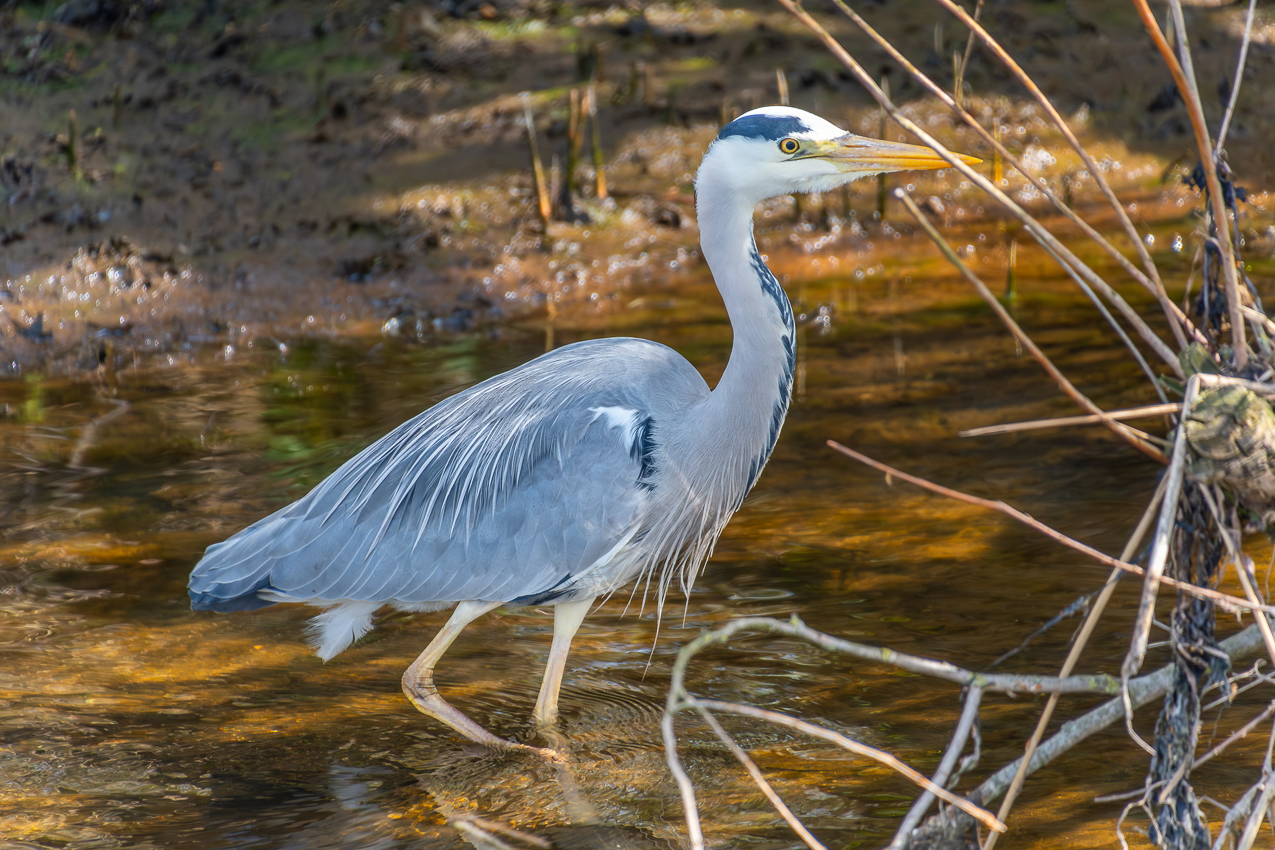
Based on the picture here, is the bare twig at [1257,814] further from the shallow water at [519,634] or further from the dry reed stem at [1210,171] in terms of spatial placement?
the shallow water at [519,634]

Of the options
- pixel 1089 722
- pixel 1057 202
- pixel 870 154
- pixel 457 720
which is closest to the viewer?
pixel 1057 202

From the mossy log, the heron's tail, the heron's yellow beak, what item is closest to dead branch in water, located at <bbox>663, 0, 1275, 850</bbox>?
the mossy log

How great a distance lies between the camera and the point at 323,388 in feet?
23.4

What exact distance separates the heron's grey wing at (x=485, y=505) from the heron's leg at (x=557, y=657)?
0.31 feet

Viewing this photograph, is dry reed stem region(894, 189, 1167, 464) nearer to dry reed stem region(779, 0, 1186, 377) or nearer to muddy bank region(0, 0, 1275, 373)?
dry reed stem region(779, 0, 1186, 377)

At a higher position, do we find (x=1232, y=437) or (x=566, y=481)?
(x=1232, y=437)

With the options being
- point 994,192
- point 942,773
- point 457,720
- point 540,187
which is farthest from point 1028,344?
point 540,187

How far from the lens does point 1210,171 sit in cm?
197

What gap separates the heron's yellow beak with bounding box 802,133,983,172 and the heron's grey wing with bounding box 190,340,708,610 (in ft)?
3.03

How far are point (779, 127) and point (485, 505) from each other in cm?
153

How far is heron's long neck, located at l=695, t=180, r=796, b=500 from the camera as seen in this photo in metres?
3.80

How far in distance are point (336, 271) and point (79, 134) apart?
2309 millimetres

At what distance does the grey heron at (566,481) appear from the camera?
3.81 meters

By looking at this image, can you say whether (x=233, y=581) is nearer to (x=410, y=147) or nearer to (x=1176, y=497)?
(x=1176, y=497)
